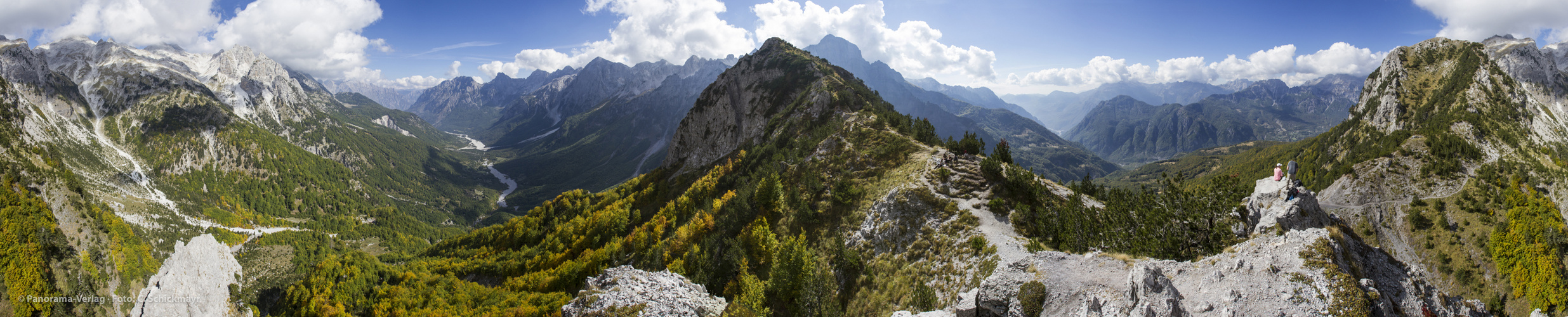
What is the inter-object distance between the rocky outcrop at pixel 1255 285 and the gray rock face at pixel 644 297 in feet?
56.7

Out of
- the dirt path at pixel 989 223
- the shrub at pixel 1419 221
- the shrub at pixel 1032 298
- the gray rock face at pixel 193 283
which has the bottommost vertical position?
the gray rock face at pixel 193 283

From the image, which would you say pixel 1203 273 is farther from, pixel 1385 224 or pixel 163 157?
pixel 163 157

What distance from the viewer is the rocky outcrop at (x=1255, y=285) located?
14773mm

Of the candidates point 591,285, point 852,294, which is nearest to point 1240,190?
point 852,294

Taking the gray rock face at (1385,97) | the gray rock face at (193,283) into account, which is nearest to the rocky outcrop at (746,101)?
the gray rock face at (193,283)

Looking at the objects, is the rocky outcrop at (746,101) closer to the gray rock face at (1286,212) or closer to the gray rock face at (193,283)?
the gray rock face at (1286,212)

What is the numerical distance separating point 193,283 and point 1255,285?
174m

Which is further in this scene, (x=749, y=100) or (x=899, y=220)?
(x=749, y=100)

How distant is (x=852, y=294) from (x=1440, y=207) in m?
74.5

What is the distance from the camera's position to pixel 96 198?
127 meters

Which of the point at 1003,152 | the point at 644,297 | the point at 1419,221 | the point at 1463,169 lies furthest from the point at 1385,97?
the point at 644,297

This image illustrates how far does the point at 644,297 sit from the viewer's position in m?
27.9

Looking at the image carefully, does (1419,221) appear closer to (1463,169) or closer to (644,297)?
(1463,169)

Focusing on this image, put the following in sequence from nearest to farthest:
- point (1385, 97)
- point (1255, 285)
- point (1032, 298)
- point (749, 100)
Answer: point (1255, 285) → point (1032, 298) → point (1385, 97) → point (749, 100)
